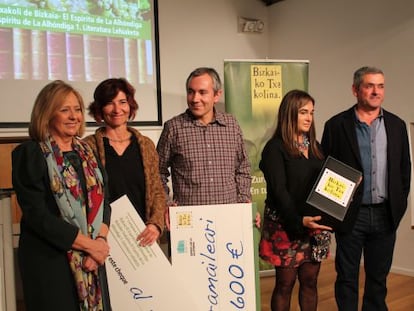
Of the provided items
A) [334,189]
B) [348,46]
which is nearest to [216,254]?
[334,189]

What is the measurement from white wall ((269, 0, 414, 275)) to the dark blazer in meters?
1.69

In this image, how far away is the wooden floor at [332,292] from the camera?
3178 mm

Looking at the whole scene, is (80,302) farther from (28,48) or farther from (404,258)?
(404,258)

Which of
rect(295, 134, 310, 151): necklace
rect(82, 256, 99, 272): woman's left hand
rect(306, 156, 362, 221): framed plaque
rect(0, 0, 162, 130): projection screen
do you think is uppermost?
rect(0, 0, 162, 130): projection screen

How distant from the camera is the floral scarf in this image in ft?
5.26

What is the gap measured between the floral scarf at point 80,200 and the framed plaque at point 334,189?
987 mm

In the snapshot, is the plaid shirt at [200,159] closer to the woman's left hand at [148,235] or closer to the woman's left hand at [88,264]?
the woman's left hand at [148,235]

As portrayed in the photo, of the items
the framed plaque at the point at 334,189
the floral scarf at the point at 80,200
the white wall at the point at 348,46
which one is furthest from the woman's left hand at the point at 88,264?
the white wall at the point at 348,46

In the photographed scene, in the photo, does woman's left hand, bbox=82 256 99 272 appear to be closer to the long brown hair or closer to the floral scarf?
the floral scarf

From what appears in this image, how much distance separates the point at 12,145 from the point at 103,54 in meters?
1.25

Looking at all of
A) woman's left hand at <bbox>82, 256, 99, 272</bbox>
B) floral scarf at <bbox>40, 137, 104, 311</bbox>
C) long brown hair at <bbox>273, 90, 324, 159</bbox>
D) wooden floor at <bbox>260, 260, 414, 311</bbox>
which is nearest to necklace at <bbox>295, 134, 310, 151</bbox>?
long brown hair at <bbox>273, 90, 324, 159</bbox>

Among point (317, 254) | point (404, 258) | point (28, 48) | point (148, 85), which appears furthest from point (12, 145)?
point (404, 258)

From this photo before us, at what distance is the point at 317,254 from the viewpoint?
87.0 inches

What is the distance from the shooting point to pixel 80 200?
1657 millimetres
